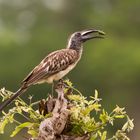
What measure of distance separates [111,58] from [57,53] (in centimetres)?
2714

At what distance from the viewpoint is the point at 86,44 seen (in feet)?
119

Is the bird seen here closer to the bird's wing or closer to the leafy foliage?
the bird's wing

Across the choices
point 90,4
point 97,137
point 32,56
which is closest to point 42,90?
point 32,56

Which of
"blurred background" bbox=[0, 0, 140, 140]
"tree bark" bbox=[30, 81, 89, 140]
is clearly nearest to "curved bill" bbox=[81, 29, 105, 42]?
"tree bark" bbox=[30, 81, 89, 140]

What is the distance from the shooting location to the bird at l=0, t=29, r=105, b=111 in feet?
22.5

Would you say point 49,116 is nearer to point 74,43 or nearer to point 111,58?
point 74,43

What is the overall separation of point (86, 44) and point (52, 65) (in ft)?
94.8

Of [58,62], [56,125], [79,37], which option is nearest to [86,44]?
[79,37]

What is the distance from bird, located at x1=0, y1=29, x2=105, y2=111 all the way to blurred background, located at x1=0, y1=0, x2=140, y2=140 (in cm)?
2145

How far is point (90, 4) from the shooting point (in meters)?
40.6

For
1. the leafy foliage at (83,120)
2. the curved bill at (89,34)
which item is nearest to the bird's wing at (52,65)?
the curved bill at (89,34)

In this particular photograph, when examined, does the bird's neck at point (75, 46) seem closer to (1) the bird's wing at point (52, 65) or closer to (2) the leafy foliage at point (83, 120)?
(1) the bird's wing at point (52, 65)

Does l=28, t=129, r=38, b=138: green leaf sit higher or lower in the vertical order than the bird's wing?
lower

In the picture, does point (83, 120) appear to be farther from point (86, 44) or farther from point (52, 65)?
point (86, 44)
